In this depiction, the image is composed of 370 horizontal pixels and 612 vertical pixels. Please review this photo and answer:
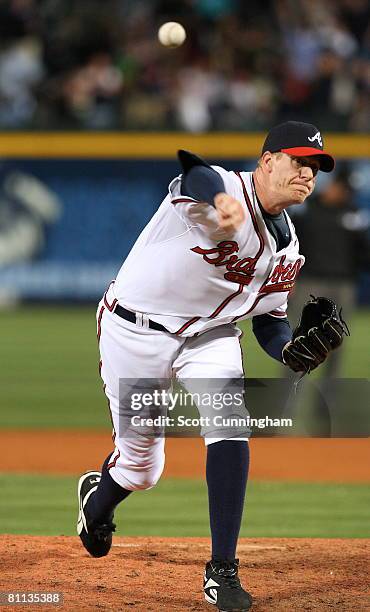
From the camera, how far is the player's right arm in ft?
12.7

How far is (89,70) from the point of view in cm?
1723

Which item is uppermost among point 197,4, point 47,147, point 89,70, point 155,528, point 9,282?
point 197,4

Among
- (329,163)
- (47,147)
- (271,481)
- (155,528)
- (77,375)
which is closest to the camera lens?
(329,163)

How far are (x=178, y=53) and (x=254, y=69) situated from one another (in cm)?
119

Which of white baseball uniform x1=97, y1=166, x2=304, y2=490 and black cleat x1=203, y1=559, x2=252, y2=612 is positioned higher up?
white baseball uniform x1=97, y1=166, x2=304, y2=490

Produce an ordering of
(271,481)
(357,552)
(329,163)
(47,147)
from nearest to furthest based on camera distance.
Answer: (329,163), (357,552), (271,481), (47,147)

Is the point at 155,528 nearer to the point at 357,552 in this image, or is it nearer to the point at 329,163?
the point at 357,552

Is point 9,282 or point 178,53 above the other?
point 178,53

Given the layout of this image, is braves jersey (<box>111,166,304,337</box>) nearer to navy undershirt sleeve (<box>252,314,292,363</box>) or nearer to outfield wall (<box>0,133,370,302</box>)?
navy undershirt sleeve (<box>252,314,292,363</box>)

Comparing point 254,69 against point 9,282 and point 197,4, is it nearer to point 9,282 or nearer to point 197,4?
point 197,4

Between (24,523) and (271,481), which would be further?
(271,481)

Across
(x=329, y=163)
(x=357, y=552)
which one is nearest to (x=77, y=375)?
(x=357, y=552)

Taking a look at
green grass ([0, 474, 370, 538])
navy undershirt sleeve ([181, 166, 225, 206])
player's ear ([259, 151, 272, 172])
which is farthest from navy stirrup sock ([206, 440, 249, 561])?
green grass ([0, 474, 370, 538])

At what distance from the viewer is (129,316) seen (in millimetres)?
4602
